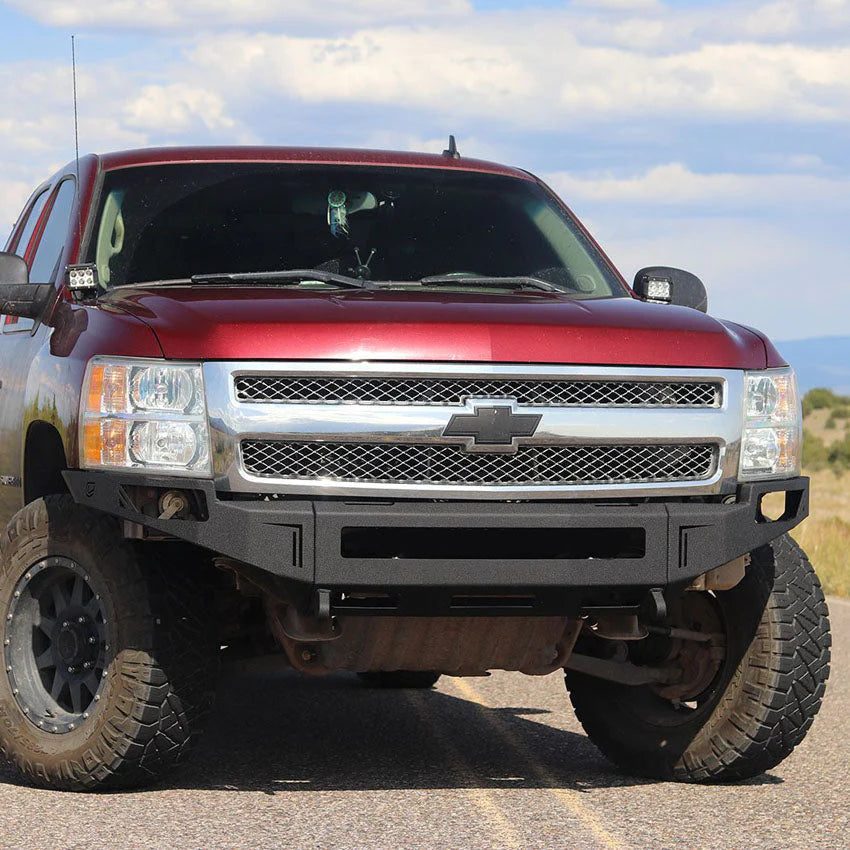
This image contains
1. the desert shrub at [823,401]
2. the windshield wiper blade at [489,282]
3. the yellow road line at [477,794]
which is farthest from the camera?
the desert shrub at [823,401]

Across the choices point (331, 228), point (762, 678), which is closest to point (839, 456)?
point (331, 228)

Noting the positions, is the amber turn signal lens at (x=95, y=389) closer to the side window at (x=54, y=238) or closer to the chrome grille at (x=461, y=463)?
the chrome grille at (x=461, y=463)

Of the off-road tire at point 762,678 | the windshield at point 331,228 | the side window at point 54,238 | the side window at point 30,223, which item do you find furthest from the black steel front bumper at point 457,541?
the side window at point 30,223

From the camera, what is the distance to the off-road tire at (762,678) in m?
6.41

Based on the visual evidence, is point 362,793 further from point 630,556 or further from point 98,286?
point 98,286

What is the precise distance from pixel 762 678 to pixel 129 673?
218 centimetres

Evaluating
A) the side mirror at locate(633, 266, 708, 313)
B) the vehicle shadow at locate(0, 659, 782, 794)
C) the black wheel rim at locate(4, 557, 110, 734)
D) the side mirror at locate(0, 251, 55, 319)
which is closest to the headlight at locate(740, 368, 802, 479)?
the side mirror at locate(633, 266, 708, 313)

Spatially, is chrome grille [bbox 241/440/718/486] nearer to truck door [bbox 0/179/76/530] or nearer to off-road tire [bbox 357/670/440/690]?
truck door [bbox 0/179/76/530]

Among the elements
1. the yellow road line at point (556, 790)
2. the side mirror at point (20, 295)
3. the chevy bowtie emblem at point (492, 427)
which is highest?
the side mirror at point (20, 295)

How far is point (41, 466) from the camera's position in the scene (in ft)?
21.9

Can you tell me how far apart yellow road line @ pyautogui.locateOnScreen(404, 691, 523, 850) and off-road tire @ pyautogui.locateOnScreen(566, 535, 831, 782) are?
0.74 m

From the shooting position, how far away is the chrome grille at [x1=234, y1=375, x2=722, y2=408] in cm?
558

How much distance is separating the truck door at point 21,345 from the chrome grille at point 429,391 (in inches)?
42.9

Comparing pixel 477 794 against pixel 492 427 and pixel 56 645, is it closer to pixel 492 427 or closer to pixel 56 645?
pixel 492 427
